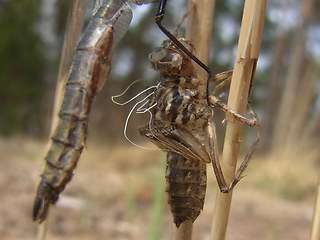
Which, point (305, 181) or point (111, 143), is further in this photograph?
point (111, 143)

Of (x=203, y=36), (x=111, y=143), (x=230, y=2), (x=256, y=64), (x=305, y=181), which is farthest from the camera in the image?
(x=230, y=2)

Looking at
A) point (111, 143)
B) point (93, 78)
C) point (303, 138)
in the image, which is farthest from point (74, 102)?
point (111, 143)

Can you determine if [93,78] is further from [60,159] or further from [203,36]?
[203,36]

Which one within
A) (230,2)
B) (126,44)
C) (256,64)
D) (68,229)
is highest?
(230,2)

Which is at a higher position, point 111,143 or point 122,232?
point 111,143

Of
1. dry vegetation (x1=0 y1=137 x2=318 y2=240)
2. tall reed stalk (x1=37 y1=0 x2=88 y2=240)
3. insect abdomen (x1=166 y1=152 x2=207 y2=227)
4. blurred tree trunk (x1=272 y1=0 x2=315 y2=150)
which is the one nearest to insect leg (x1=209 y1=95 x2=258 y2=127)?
insect abdomen (x1=166 y1=152 x2=207 y2=227)

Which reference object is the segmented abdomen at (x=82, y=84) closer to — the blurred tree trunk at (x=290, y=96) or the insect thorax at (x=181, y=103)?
the insect thorax at (x=181, y=103)

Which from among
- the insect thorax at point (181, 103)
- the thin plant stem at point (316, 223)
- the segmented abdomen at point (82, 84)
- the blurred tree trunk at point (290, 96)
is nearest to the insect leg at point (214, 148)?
the insect thorax at point (181, 103)

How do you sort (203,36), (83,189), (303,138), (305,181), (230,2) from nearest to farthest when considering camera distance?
(203,36) → (83,189) → (303,138) → (305,181) → (230,2)
